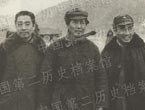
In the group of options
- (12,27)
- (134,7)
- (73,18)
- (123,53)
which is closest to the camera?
(73,18)

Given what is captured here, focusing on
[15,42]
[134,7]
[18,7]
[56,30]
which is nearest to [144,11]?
[134,7]

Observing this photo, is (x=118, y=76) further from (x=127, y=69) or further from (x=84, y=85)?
(x=84, y=85)

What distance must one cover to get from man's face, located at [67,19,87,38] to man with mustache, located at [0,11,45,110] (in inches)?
13.3

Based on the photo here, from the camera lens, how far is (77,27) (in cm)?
357

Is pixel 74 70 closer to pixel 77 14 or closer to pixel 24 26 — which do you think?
pixel 77 14

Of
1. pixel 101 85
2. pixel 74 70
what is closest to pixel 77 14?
pixel 74 70

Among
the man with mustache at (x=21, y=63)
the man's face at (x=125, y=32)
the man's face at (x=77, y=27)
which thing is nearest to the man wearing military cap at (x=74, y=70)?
the man's face at (x=77, y=27)

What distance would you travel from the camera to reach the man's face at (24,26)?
12.3ft

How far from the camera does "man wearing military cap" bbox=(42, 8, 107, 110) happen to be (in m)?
3.61

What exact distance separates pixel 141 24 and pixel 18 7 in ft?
4.76

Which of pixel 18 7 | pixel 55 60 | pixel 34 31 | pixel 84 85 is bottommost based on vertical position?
pixel 84 85

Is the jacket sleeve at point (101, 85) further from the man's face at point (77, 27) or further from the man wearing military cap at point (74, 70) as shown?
the man's face at point (77, 27)

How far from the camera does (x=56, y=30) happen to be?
4504 mm

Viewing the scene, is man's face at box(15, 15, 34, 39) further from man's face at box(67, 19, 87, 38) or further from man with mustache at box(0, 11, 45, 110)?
man's face at box(67, 19, 87, 38)
